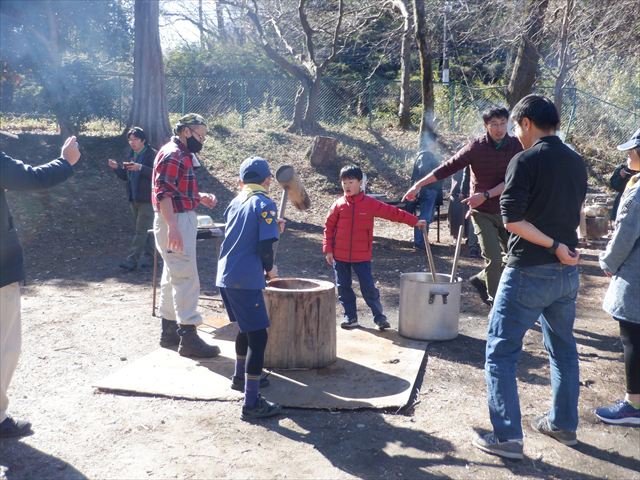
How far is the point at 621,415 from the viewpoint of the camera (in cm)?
455

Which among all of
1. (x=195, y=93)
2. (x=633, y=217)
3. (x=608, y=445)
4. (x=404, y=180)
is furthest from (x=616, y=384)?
(x=195, y=93)

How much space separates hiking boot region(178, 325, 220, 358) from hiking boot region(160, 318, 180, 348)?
0.32 meters

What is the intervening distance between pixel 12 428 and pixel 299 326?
2.01m

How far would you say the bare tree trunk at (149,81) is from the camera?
48.8ft

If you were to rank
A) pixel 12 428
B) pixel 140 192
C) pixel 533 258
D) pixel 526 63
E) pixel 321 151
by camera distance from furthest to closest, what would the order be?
pixel 321 151 < pixel 526 63 < pixel 140 192 < pixel 12 428 < pixel 533 258

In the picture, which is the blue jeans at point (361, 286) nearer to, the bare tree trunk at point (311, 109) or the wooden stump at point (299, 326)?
the wooden stump at point (299, 326)

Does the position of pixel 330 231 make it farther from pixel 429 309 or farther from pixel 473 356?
pixel 473 356

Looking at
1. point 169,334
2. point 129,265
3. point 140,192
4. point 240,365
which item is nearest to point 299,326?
point 240,365

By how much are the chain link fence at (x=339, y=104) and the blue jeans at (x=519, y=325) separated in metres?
15.3

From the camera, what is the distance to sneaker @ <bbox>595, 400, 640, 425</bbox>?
4539mm

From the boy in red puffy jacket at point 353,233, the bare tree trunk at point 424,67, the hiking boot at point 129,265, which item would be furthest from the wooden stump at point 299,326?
the bare tree trunk at point 424,67

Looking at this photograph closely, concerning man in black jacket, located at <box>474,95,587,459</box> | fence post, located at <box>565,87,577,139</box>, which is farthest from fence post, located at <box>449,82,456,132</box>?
man in black jacket, located at <box>474,95,587,459</box>

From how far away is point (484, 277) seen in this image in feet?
22.1

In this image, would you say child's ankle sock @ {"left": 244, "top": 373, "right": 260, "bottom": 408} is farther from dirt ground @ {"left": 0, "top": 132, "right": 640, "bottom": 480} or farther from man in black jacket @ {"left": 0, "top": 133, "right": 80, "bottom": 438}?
man in black jacket @ {"left": 0, "top": 133, "right": 80, "bottom": 438}
